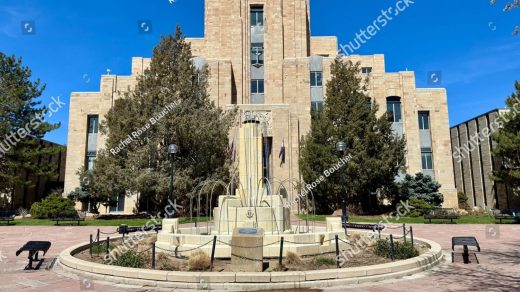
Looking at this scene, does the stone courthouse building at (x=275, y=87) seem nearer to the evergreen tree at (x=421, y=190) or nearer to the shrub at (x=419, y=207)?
the evergreen tree at (x=421, y=190)

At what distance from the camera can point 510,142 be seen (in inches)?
1180

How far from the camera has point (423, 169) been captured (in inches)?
1452

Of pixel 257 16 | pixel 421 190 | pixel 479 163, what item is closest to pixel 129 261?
pixel 421 190

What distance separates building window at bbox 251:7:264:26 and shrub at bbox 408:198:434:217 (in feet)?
79.3

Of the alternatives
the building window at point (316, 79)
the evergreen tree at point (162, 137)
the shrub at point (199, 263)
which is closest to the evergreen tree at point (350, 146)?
the building window at point (316, 79)

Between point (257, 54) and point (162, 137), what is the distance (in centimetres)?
1692

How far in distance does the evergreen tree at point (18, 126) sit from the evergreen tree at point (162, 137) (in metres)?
9.33

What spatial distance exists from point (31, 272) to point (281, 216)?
7.55 m

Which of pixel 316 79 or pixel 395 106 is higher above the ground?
pixel 316 79

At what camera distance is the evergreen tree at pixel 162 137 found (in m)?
25.8

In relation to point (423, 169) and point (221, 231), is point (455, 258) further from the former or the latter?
point (423, 169)

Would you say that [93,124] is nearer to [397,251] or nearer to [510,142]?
[397,251]

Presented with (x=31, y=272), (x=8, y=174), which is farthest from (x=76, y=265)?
(x=8, y=174)

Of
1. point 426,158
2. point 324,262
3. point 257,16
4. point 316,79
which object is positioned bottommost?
point 324,262
